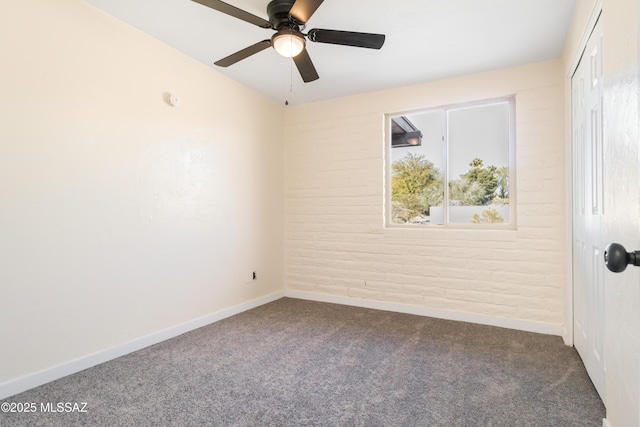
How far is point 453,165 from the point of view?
3391mm

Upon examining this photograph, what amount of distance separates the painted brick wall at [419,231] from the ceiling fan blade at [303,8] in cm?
194

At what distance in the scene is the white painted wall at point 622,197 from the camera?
90 centimetres

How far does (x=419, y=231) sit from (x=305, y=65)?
208 centimetres

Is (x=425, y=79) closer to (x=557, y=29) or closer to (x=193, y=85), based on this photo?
(x=557, y=29)

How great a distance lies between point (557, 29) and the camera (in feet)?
7.93

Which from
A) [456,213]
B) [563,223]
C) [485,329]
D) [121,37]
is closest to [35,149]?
[121,37]

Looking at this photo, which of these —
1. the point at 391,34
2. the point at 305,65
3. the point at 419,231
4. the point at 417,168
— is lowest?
the point at 419,231

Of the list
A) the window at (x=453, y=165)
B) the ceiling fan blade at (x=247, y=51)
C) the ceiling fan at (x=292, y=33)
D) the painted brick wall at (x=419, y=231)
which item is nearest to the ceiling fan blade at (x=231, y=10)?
the ceiling fan at (x=292, y=33)

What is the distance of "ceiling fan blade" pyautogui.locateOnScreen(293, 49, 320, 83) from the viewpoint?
223 cm

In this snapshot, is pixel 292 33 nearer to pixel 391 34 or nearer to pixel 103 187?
pixel 391 34

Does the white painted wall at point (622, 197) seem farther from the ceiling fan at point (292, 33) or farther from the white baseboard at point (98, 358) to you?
the white baseboard at point (98, 358)

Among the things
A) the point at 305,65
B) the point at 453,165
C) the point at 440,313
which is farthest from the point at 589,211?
the point at 305,65

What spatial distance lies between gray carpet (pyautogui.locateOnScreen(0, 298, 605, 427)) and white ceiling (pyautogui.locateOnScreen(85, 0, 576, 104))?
2.47m

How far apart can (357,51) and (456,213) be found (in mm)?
1904
